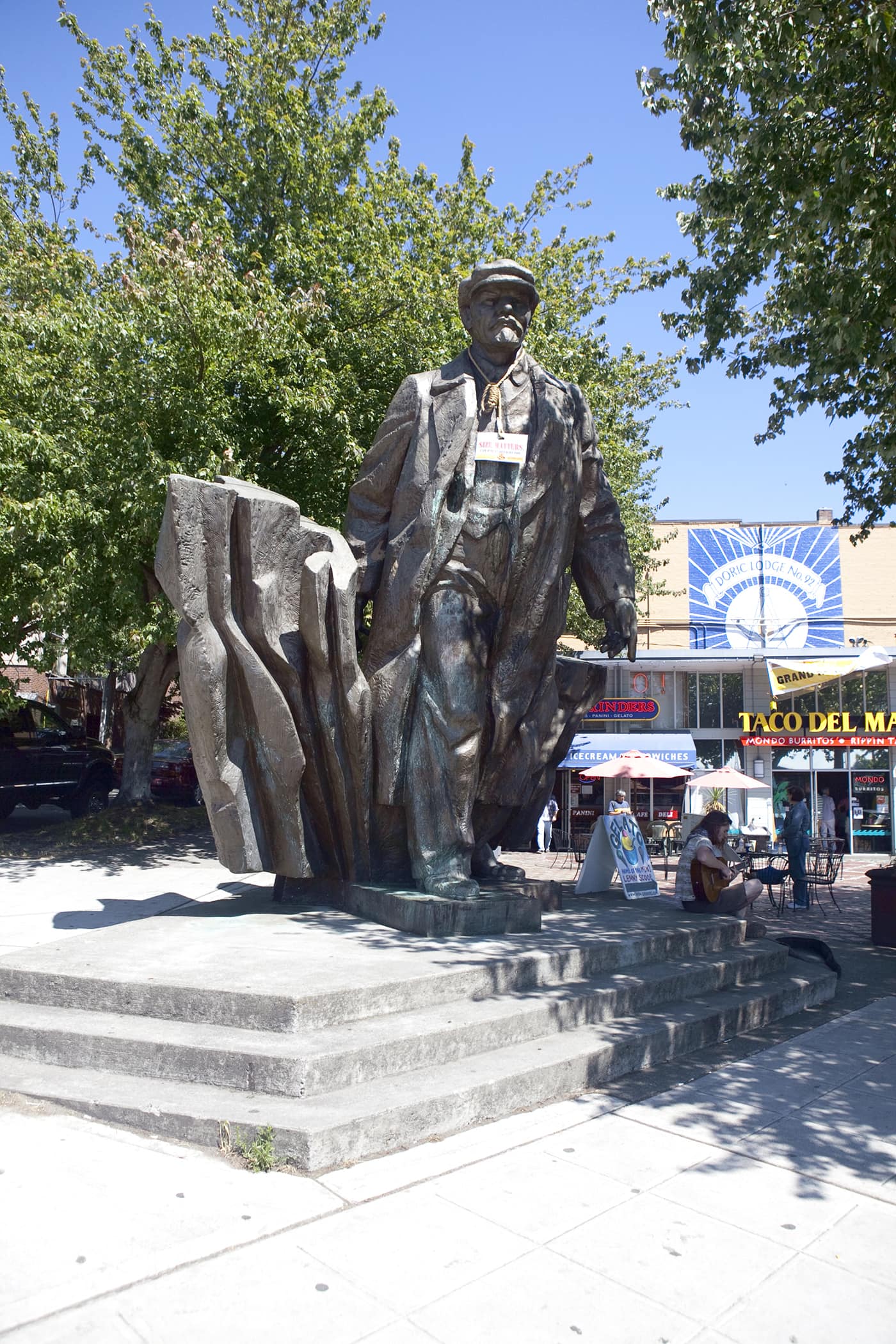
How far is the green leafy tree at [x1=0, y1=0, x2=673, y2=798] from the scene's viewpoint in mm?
12352

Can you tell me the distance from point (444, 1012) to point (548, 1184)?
1282mm

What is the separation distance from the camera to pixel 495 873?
277 inches

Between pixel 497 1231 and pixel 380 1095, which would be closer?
pixel 497 1231

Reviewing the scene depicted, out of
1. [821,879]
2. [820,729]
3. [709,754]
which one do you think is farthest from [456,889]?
[709,754]

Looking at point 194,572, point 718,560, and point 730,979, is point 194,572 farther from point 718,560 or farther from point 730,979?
point 718,560

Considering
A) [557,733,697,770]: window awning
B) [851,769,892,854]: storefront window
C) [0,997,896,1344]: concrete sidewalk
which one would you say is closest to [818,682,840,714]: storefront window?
[851,769,892,854]: storefront window

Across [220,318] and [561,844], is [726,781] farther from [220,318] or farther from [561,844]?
[220,318]

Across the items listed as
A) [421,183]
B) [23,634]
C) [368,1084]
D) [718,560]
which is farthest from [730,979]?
[718,560]

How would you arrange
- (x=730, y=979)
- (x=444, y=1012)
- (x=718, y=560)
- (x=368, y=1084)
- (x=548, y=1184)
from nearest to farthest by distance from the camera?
(x=548, y=1184), (x=368, y=1084), (x=444, y=1012), (x=730, y=979), (x=718, y=560)

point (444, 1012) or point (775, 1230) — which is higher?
point (444, 1012)

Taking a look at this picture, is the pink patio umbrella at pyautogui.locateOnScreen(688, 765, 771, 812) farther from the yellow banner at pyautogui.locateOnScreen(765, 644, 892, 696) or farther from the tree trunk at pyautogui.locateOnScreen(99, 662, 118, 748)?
the tree trunk at pyautogui.locateOnScreen(99, 662, 118, 748)

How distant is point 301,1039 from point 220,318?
995 centimetres

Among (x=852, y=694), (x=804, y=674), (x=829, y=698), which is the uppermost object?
(x=804, y=674)

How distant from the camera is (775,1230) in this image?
133 inches
